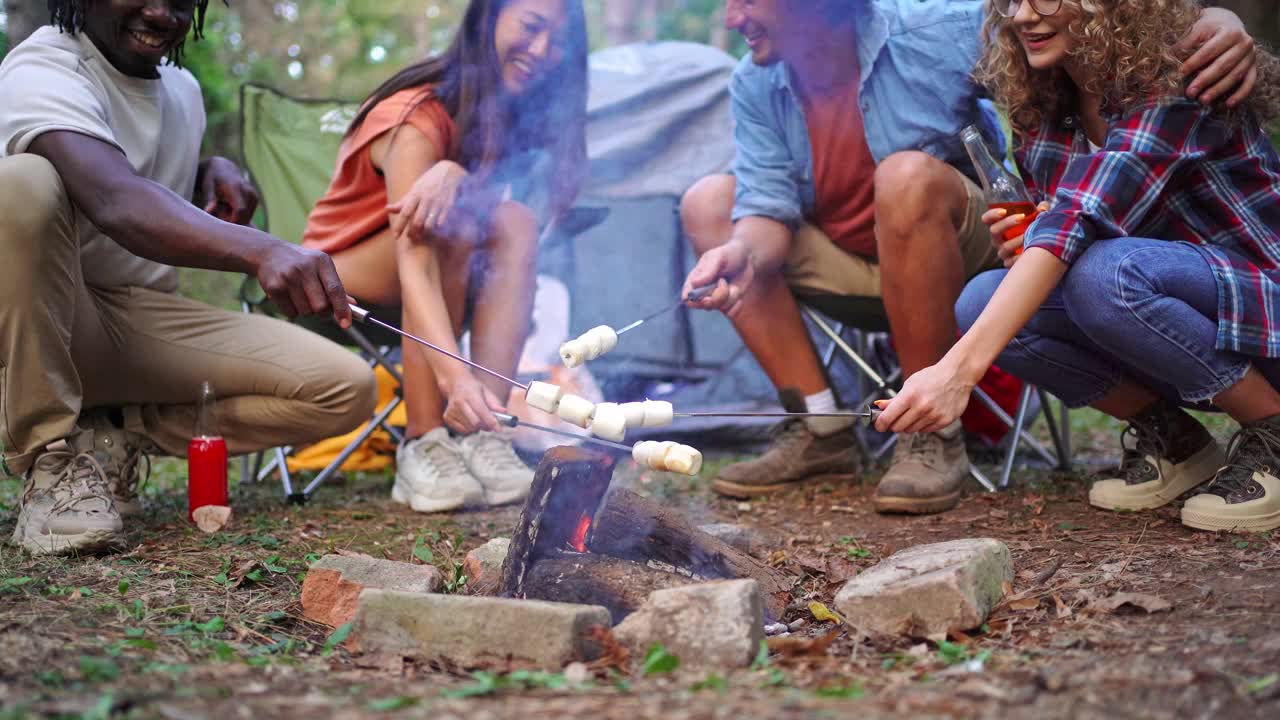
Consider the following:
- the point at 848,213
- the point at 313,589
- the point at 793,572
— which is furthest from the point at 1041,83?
the point at 313,589

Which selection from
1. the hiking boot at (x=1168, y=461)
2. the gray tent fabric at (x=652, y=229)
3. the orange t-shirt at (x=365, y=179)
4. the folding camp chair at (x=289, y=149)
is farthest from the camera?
the gray tent fabric at (x=652, y=229)

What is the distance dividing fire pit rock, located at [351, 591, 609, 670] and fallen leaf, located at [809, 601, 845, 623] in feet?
1.71

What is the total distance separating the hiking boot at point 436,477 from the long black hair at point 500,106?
85cm

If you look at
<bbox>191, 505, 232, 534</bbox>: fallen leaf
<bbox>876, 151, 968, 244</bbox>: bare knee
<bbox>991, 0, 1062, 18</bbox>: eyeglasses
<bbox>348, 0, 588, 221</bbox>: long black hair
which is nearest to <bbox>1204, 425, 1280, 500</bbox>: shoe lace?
<bbox>876, 151, 968, 244</bbox>: bare knee

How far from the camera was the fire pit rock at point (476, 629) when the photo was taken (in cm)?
183

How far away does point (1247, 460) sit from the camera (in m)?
2.62

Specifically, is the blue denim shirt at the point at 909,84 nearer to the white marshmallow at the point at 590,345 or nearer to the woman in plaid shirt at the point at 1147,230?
the woman in plaid shirt at the point at 1147,230

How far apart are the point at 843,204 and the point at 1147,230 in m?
1.01

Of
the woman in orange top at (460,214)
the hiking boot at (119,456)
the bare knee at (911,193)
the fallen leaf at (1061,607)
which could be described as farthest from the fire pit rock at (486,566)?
the bare knee at (911,193)

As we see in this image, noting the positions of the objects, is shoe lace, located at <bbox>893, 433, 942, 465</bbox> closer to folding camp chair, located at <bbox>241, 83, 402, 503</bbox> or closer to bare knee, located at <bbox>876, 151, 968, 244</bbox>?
bare knee, located at <bbox>876, 151, 968, 244</bbox>

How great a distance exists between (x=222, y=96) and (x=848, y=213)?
229 inches

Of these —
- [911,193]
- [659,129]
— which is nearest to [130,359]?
[911,193]

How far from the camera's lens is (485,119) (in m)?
3.46

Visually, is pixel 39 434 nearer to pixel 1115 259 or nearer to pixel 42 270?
pixel 42 270
